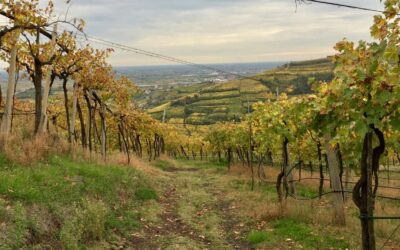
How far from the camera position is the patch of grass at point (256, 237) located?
10062 millimetres

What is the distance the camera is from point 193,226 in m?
11.6

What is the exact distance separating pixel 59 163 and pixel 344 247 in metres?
8.59

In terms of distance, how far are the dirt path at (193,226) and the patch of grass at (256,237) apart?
185 millimetres

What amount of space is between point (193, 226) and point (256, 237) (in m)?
2.22

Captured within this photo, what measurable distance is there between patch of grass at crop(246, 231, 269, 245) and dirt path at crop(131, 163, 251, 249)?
185 millimetres

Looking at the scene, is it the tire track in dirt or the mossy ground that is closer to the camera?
the mossy ground

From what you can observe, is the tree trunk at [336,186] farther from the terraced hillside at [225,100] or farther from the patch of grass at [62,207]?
the terraced hillside at [225,100]

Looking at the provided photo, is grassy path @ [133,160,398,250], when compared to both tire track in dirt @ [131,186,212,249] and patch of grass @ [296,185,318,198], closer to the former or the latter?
tire track in dirt @ [131,186,212,249]

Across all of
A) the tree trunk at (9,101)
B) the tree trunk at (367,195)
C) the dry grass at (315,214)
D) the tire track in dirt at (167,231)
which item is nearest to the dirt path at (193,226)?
the tire track in dirt at (167,231)

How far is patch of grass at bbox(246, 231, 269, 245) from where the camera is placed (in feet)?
33.0

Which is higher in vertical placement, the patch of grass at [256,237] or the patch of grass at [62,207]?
the patch of grass at [62,207]

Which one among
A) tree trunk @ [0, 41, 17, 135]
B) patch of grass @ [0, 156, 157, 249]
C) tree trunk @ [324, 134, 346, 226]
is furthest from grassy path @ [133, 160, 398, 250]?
tree trunk @ [0, 41, 17, 135]

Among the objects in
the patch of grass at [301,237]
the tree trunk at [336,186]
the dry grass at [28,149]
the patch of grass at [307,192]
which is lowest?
the patch of grass at [307,192]

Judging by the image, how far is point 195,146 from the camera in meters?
58.2
